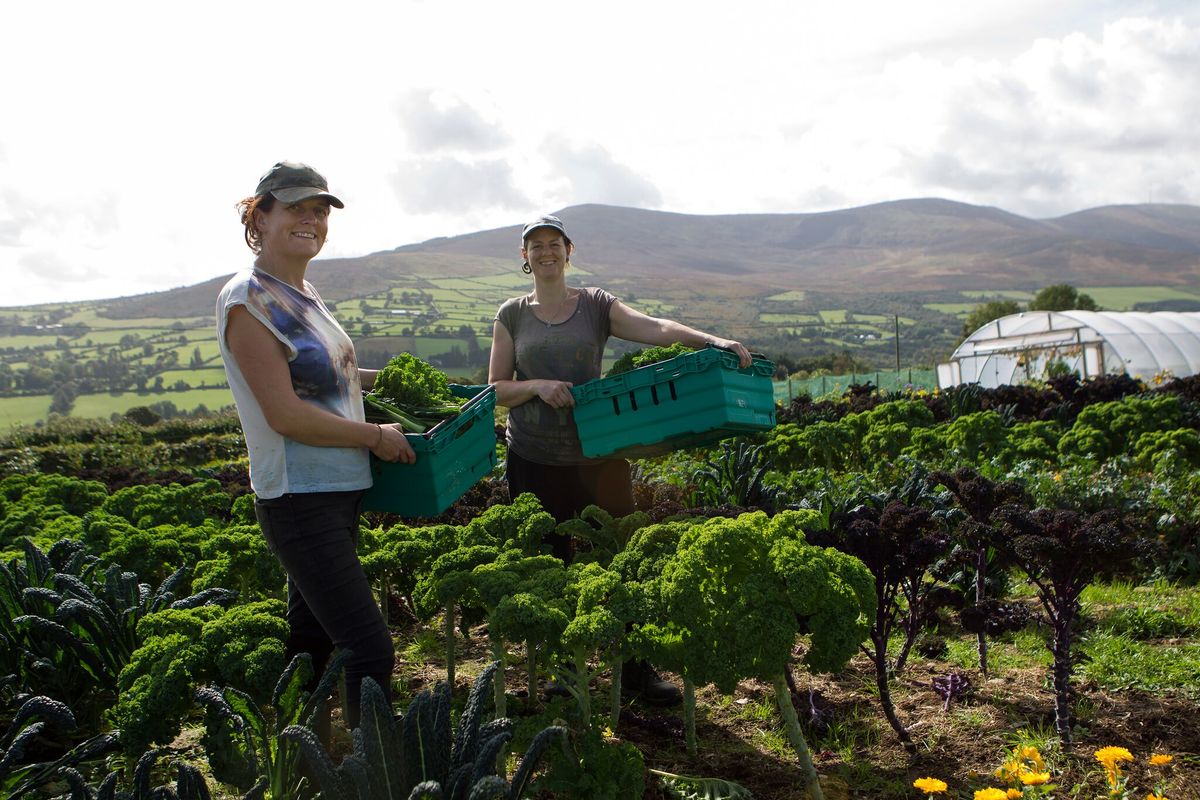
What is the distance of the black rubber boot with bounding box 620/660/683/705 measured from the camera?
12.3 feet

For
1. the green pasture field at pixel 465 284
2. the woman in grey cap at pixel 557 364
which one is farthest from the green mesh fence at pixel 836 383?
the green pasture field at pixel 465 284

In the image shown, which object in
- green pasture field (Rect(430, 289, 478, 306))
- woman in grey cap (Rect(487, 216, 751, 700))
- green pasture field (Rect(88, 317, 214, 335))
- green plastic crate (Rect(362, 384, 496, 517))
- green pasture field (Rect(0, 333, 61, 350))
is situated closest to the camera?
green plastic crate (Rect(362, 384, 496, 517))

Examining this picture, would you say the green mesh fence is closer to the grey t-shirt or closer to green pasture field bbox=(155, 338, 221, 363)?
the grey t-shirt

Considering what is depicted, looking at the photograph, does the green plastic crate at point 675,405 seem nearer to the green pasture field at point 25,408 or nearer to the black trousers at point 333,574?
the black trousers at point 333,574

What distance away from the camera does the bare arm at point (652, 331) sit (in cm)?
378

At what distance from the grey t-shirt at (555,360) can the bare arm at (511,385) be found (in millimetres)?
39

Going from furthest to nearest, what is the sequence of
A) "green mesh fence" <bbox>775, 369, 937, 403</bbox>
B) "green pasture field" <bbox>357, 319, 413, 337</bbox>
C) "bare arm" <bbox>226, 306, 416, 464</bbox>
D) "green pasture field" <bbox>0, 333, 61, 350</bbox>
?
1. "green pasture field" <bbox>0, 333, 61, 350</bbox>
2. "green pasture field" <bbox>357, 319, 413, 337</bbox>
3. "green mesh fence" <bbox>775, 369, 937, 403</bbox>
4. "bare arm" <bbox>226, 306, 416, 464</bbox>

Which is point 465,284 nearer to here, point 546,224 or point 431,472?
point 546,224

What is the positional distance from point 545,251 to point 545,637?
1805mm

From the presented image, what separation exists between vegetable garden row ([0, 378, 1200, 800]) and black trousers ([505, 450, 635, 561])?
14 cm

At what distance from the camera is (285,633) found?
3051 millimetres

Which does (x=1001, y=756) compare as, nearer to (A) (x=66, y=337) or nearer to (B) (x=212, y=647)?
(B) (x=212, y=647)

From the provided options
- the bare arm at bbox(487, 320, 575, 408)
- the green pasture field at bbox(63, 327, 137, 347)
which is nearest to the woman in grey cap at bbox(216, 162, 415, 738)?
the bare arm at bbox(487, 320, 575, 408)

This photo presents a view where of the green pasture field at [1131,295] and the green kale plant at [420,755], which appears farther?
the green pasture field at [1131,295]
